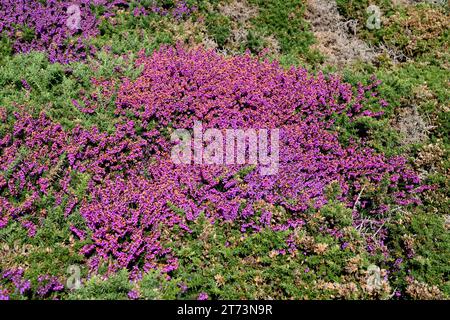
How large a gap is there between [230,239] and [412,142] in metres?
4.98

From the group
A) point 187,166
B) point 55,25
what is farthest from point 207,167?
point 55,25

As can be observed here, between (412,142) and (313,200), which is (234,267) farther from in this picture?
(412,142)

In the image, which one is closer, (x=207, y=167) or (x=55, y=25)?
(x=207, y=167)

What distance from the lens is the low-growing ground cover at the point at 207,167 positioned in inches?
265

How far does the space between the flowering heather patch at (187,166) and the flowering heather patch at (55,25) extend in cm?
194

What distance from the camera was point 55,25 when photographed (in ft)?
33.9

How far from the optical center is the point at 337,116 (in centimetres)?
900

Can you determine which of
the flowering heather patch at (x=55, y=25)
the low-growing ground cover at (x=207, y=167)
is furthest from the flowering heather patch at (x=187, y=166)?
the flowering heather patch at (x=55, y=25)

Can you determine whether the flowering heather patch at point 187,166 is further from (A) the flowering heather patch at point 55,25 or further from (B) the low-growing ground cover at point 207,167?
(A) the flowering heather patch at point 55,25

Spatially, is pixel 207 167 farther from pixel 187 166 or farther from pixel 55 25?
pixel 55 25

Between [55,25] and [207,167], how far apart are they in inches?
231

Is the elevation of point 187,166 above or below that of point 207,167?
below
